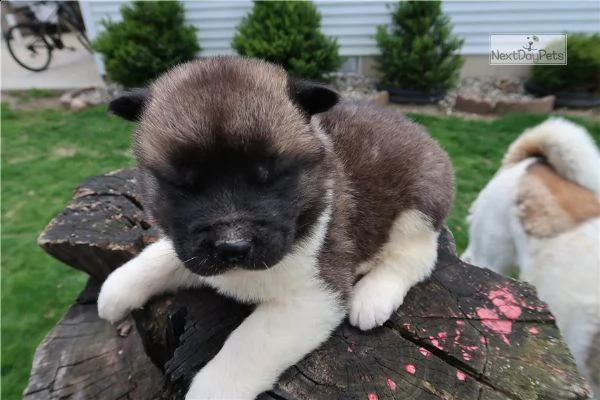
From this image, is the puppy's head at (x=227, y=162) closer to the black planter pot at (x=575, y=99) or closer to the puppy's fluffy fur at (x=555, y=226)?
the puppy's fluffy fur at (x=555, y=226)

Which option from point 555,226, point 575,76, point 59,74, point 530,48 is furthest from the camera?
point 59,74

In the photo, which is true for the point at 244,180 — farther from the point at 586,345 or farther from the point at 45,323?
the point at 45,323

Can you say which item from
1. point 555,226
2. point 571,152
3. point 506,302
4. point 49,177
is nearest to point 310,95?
point 506,302

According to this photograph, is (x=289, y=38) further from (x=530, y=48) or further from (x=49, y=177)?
(x=49, y=177)

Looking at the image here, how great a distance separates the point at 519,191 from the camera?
3.50 m

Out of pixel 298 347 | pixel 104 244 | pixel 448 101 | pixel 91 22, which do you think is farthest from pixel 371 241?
pixel 91 22

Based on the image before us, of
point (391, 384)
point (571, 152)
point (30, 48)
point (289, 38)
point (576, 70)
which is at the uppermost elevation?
point (30, 48)

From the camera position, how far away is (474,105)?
8.20 metres

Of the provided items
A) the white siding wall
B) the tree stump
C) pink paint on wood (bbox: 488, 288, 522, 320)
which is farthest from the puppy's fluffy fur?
the white siding wall

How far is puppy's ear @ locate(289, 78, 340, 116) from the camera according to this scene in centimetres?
191

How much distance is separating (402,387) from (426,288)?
24.1 inches

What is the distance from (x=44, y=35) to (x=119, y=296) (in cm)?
1131

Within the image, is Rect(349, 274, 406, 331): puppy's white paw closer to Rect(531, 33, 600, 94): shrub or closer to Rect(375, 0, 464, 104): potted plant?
Rect(375, 0, 464, 104): potted plant

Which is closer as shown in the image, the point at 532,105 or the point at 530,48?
the point at 530,48
